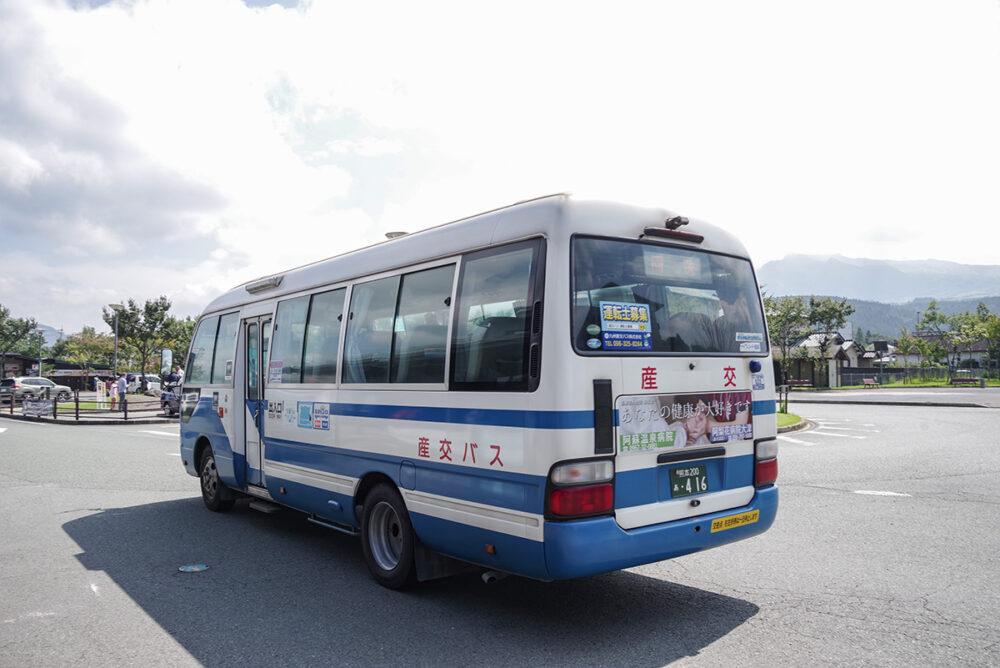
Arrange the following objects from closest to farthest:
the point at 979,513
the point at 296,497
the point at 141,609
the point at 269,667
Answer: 1. the point at 269,667
2. the point at 141,609
3. the point at 296,497
4. the point at 979,513

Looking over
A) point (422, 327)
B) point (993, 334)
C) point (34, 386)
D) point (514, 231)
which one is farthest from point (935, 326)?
point (514, 231)

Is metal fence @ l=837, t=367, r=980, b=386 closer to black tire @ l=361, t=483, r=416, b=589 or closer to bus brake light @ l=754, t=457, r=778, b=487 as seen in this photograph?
bus brake light @ l=754, t=457, r=778, b=487

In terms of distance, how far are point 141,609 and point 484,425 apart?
292 cm

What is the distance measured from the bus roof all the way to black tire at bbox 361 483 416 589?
188cm

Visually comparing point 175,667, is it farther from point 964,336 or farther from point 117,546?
point 964,336

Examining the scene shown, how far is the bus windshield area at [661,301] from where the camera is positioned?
4535 millimetres

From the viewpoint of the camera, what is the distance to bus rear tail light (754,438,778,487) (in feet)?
17.4

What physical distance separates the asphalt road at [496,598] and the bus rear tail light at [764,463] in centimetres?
85

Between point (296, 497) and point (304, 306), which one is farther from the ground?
point (304, 306)

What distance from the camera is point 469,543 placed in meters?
4.77

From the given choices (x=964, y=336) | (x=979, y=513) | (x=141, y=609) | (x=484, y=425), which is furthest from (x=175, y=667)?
(x=964, y=336)

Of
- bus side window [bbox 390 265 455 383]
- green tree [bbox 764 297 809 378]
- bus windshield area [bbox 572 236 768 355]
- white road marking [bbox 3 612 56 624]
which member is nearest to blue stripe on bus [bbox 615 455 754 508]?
bus windshield area [bbox 572 236 768 355]

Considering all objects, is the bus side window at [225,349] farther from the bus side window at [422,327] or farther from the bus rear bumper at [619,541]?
the bus rear bumper at [619,541]

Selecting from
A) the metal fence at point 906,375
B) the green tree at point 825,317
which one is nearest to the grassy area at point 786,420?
the green tree at point 825,317
